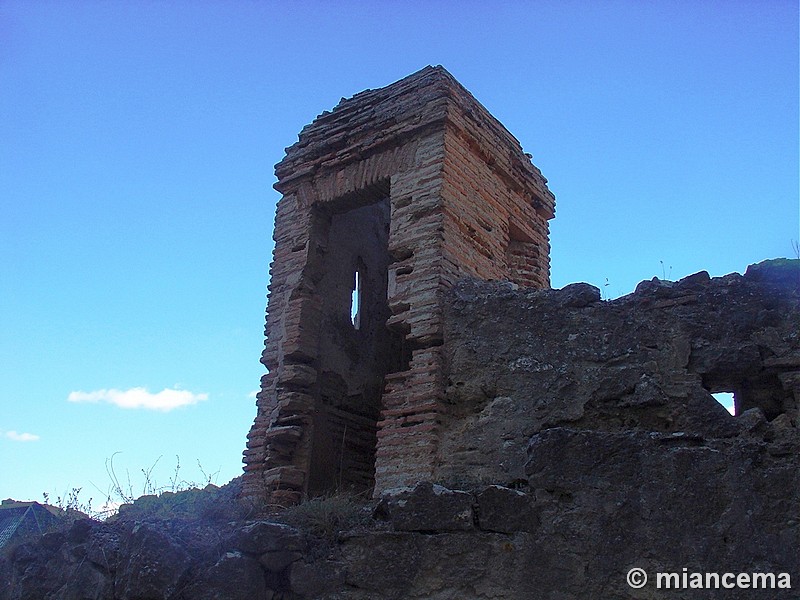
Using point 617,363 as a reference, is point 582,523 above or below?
below

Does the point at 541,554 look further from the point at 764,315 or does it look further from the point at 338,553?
the point at 764,315

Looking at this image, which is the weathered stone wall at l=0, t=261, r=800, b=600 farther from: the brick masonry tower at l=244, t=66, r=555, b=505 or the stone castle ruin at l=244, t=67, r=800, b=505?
the brick masonry tower at l=244, t=66, r=555, b=505

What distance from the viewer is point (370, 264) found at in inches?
340

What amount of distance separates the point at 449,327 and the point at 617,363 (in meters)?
1.44

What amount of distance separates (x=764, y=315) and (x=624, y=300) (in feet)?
2.93

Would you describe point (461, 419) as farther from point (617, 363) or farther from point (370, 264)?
point (370, 264)

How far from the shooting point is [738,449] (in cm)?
350

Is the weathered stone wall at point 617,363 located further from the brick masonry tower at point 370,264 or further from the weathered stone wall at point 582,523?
the brick masonry tower at point 370,264

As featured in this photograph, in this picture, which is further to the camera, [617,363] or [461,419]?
[461,419]

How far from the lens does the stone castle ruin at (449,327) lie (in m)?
4.77

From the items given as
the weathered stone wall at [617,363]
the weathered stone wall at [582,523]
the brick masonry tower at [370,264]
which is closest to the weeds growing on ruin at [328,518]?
the weathered stone wall at [582,523]

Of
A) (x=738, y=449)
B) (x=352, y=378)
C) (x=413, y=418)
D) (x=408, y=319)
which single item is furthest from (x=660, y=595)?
(x=352, y=378)

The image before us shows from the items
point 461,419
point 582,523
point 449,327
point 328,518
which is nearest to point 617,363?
point 461,419

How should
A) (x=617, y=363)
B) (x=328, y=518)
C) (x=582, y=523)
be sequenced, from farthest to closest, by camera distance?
(x=617, y=363) < (x=328, y=518) < (x=582, y=523)
